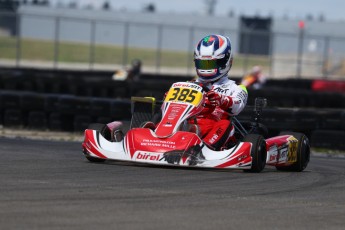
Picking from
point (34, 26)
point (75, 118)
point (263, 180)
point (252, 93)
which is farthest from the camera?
point (34, 26)

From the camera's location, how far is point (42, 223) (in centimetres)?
590

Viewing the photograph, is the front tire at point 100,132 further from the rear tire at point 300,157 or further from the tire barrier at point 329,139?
the tire barrier at point 329,139

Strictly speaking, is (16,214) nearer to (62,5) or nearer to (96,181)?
(96,181)

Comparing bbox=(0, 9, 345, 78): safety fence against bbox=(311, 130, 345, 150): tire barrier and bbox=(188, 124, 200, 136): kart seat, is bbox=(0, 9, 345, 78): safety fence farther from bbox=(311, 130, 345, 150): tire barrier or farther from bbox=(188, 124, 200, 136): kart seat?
bbox=(188, 124, 200, 136): kart seat

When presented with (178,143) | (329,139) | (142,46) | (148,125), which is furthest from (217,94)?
(142,46)

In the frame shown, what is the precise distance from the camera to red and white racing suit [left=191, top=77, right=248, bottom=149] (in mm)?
9812

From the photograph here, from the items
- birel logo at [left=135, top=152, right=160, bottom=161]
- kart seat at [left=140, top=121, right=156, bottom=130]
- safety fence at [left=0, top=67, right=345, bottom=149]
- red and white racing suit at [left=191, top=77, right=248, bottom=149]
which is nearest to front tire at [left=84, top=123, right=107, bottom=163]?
kart seat at [left=140, top=121, right=156, bottom=130]

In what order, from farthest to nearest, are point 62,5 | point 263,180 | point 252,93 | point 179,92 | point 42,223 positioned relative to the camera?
point 62,5
point 252,93
point 179,92
point 263,180
point 42,223

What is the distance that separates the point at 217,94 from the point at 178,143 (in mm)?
866

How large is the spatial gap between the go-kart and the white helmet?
53 cm

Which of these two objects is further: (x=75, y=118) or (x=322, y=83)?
(x=322, y=83)

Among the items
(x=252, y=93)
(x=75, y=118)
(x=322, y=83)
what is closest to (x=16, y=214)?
(x=75, y=118)

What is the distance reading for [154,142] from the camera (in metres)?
9.51

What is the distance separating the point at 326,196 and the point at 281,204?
84 cm
